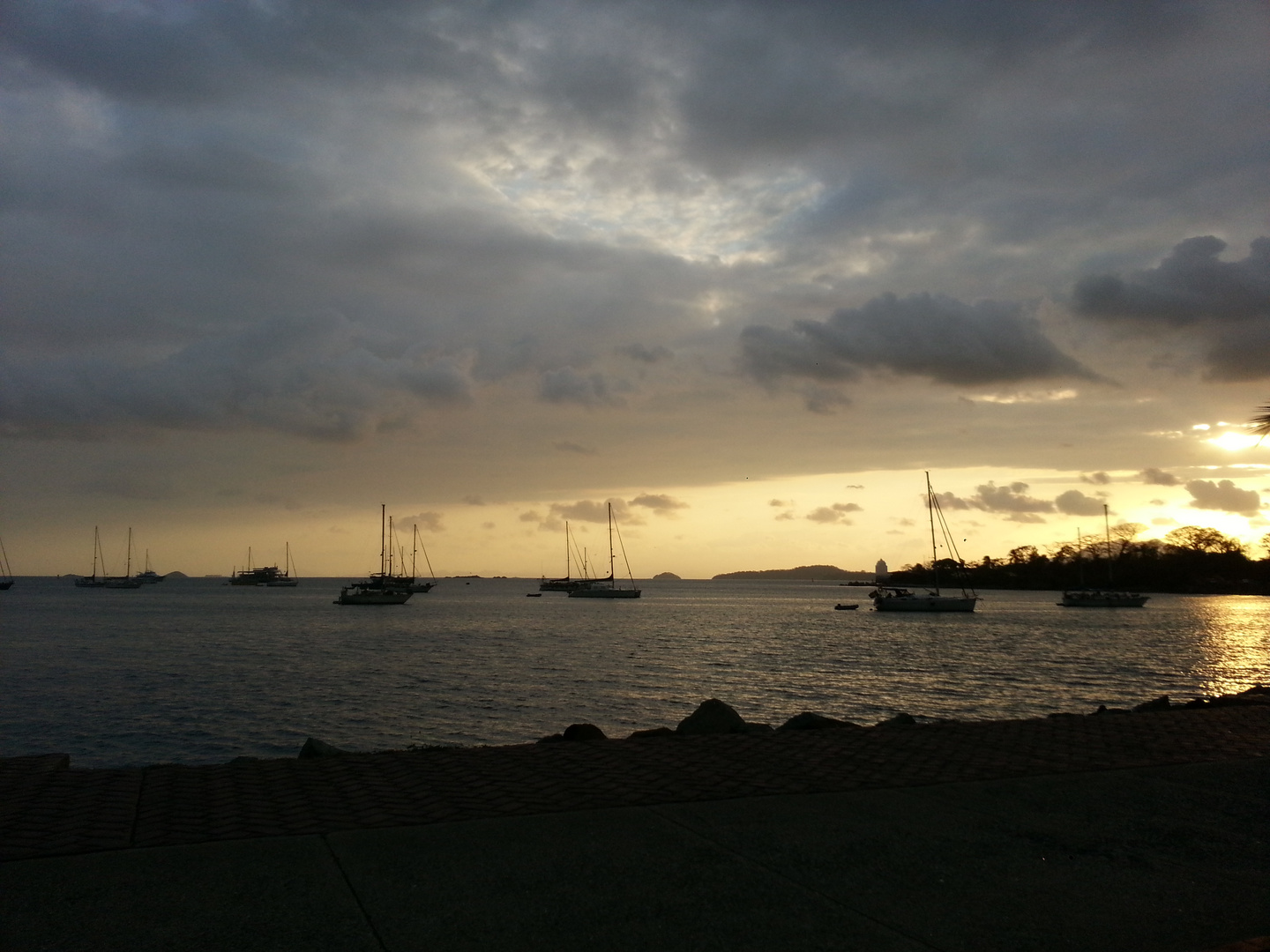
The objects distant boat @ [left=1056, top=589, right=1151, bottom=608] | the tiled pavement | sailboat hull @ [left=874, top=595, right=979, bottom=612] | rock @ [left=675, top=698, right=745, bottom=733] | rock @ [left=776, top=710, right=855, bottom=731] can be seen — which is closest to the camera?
the tiled pavement

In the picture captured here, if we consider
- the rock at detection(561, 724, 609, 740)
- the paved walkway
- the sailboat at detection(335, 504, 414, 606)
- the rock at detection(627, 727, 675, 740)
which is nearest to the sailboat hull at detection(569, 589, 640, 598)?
the sailboat at detection(335, 504, 414, 606)

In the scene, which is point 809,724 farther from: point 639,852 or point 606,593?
point 606,593

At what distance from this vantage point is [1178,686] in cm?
4041

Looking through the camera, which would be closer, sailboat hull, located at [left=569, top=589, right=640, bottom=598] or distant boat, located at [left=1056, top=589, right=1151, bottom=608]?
distant boat, located at [left=1056, top=589, right=1151, bottom=608]

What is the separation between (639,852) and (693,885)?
653 mm

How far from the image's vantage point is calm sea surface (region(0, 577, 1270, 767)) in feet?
89.4

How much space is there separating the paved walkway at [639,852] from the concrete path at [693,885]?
2cm

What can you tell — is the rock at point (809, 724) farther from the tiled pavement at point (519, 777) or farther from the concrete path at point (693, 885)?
the concrete path at point (693, 885)

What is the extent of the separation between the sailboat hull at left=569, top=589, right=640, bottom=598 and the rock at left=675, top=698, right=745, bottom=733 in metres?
157

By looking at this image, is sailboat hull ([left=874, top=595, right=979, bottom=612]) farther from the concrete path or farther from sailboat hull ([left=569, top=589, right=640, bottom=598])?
the concrete path

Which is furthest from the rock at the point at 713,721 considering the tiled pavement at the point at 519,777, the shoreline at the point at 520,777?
the tiled pavement at the point at 519,777

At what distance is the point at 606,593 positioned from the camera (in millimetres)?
173125

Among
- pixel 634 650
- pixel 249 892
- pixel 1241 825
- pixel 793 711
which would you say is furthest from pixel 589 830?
pixel 634 650

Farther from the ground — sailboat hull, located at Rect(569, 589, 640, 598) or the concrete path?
the concrete path
